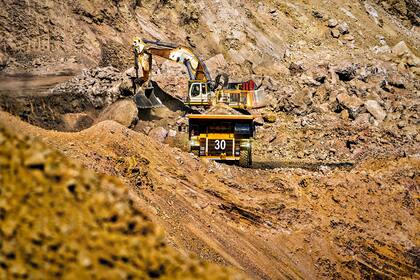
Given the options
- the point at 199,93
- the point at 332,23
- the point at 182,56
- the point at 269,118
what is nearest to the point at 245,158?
the point at 199,93

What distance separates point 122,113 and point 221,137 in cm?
556

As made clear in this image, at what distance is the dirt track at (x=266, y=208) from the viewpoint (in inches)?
470

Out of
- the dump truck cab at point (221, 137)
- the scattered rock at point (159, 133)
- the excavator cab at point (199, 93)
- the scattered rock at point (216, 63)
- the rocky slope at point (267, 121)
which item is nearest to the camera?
the rocky slope at point (267, 121)

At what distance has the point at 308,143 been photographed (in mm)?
26109

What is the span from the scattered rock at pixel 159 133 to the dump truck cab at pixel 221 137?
15.3ft

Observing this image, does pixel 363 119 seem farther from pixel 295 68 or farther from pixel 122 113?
pixel 122 113

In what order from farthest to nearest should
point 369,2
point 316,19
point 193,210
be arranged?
1. point 369,2
2. point 316,19
3. point 193,210

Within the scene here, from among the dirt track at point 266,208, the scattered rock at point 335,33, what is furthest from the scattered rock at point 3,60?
the scattered rock at point 335,33

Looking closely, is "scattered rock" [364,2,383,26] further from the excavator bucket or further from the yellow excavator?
the excavator bucket

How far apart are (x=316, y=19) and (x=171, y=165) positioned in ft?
93.2

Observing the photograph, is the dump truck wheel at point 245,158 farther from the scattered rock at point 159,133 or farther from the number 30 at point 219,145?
the scattered rock at point 159,133

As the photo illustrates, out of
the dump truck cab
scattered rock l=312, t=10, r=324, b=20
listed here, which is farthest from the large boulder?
scattered rock l=312, t=10, r=324, b=20

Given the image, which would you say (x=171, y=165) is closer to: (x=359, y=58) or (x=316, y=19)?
(x=359, y=58)

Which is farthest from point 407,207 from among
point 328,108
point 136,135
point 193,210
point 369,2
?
point 369,2
